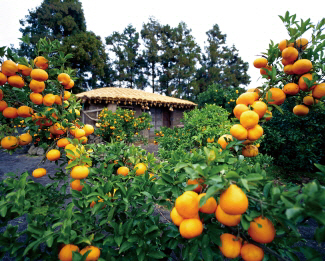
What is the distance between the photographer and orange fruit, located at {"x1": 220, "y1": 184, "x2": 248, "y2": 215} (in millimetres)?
624

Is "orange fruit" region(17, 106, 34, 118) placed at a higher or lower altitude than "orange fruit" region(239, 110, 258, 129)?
higher

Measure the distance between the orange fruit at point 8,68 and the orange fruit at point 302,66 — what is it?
1805 mm

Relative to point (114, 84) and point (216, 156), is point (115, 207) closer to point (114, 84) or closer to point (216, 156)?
point (216, 156)

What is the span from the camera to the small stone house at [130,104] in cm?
980

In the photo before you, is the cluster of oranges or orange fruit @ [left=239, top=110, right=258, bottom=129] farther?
orange fruit @ [left=239, top=110, right=258, bottom=129]

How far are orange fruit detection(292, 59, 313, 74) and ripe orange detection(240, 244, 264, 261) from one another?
97 centimetres

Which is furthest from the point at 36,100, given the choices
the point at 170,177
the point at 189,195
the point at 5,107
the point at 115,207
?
the point at 189,195

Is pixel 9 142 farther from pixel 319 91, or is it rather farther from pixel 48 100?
pixel 319 91

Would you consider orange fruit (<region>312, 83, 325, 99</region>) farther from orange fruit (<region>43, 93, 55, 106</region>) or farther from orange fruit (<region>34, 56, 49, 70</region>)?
orange fruit (<region>34, 56, 49, 70</region>)

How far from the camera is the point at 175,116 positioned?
13906 millimetres

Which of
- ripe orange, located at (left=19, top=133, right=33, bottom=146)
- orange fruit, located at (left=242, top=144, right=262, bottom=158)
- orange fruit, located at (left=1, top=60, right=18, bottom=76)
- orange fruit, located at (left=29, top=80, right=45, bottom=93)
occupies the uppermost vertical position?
orange fruit, located at (left=1, top=60, right=18, bottom=76)

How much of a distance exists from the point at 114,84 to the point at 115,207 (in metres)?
24.3

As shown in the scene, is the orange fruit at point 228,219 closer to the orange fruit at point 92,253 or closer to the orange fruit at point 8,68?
the orange fruit at point 92,253

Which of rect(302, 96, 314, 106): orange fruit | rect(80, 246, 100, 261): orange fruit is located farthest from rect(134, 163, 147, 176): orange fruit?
rect(302, 96, 314, 106): orange fruit
